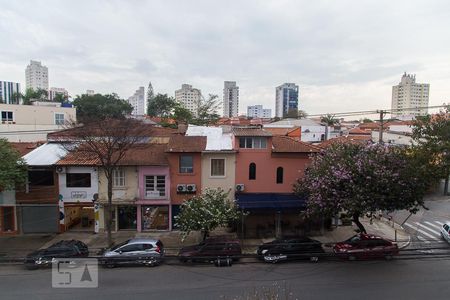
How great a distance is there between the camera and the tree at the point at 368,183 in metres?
20.6

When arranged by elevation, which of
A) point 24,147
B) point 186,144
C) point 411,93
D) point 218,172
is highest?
point 411,93

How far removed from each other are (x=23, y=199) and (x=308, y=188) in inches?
841

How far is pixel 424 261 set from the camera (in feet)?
69.0

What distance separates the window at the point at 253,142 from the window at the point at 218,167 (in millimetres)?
2006

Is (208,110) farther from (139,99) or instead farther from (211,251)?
(139,99)

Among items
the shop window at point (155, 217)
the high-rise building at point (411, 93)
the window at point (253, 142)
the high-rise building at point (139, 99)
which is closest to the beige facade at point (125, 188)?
the shop window at point (155, 217)

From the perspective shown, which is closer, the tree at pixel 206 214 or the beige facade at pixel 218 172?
the tree at pixel 206 214

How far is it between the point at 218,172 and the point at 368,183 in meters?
11.8

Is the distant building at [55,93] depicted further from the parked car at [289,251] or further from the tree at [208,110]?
the parked car at [289,251]

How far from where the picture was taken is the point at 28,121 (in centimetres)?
4559

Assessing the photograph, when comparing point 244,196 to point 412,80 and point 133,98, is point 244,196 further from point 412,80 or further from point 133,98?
point 133,98

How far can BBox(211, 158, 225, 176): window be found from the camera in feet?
93.8

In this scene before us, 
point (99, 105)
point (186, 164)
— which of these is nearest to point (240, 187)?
point (186, 164)

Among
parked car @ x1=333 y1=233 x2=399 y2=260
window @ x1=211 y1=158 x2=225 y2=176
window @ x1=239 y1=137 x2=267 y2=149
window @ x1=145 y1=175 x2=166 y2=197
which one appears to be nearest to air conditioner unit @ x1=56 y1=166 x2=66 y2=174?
window @ x1=145 y1=175 x2=166 y2=197
